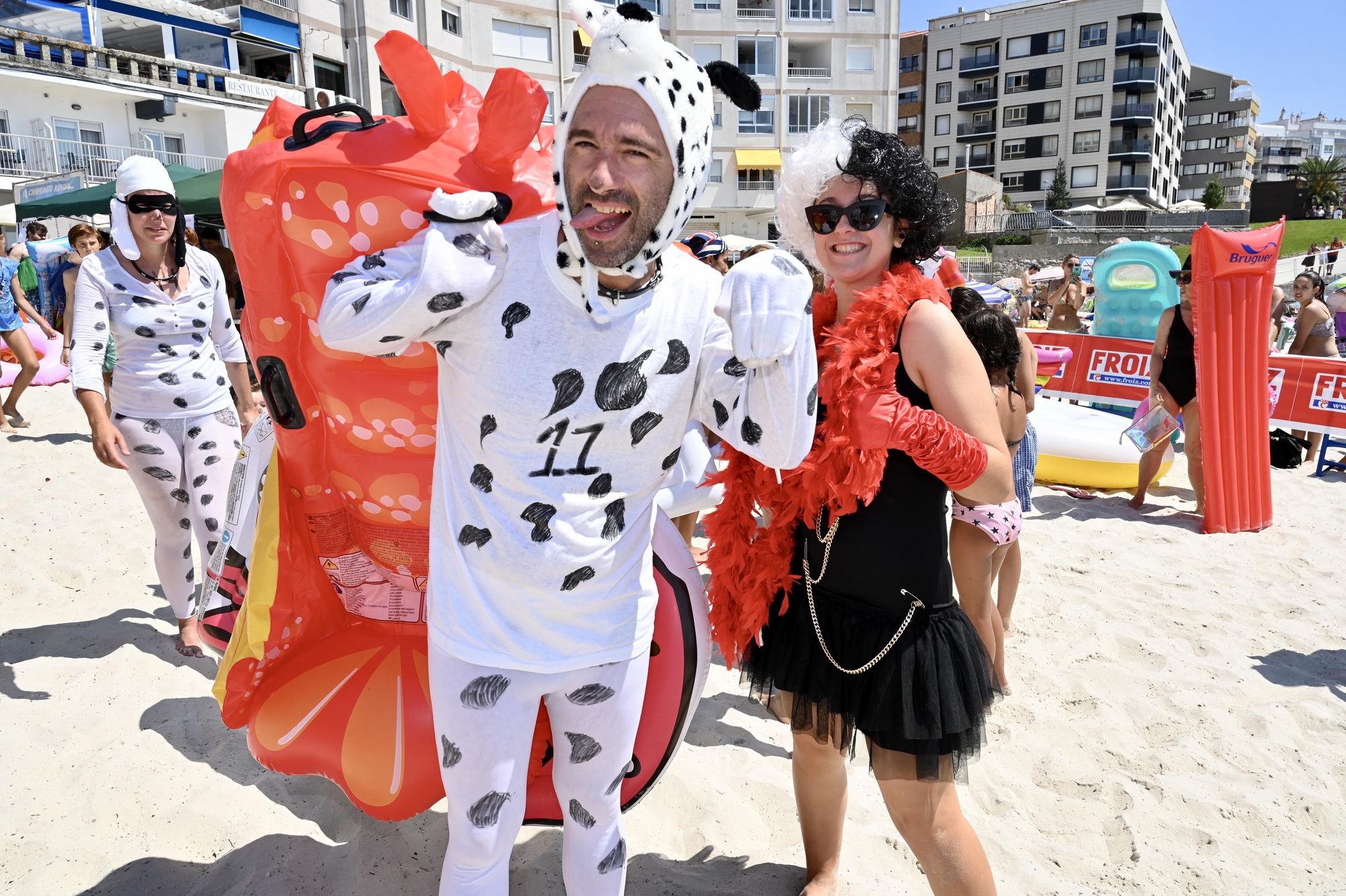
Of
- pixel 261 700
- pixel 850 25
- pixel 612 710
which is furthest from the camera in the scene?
pixel 850 25

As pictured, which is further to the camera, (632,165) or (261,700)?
(261,700)

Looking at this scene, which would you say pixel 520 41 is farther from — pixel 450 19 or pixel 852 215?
pixel 852 215

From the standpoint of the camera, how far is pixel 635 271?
1425mm

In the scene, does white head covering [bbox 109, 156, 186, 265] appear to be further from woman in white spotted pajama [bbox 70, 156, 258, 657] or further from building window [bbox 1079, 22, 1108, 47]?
building window [bbox 1079, 22, 1108, 47]

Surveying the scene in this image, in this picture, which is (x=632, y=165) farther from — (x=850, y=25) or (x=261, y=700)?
(x=850, y=25)

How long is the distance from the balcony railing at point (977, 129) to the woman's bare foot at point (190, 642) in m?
58.5

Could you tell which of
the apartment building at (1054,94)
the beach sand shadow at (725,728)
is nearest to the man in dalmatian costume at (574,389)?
the beach sand shadow at (725,728)

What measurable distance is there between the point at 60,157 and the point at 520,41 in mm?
15398

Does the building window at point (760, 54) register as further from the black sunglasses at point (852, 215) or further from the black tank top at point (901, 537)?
the black tank top at point (901, 537)

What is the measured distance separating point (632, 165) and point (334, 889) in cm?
205

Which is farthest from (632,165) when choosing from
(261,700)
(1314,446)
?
(1314,446)

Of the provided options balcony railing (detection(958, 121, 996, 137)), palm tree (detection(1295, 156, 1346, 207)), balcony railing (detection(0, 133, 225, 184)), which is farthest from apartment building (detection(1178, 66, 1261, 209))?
balcony railing (detection(0, 133, 225, 184))

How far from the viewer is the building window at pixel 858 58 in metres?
A: 34.2

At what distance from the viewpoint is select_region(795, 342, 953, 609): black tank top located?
1956 mm
